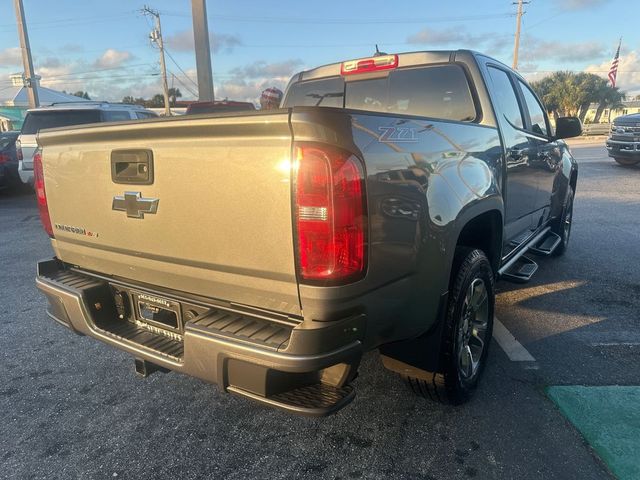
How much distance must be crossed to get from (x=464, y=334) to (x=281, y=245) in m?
1.45

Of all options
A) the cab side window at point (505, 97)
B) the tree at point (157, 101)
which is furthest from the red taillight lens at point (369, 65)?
the tree at point (157, 101)

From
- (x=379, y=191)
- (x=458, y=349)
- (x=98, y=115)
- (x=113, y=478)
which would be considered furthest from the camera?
(x=98, y=115)

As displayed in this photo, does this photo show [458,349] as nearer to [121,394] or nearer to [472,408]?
[472,408]

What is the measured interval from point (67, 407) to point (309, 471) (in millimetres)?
1576

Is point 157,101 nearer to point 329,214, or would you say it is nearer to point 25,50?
point 25,50

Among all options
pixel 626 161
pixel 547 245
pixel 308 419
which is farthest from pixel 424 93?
pixel 626 161

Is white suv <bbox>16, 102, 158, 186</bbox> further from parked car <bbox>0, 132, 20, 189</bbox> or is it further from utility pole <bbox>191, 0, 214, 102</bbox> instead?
utility pole <bbox>191, 0, 214, 102</bbox>

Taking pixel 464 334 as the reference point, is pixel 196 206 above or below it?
above

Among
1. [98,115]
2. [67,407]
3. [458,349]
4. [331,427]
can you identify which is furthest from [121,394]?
[98,115]

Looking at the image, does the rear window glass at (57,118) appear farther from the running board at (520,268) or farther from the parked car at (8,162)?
the running board at (520,268)

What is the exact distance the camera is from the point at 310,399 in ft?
6.50

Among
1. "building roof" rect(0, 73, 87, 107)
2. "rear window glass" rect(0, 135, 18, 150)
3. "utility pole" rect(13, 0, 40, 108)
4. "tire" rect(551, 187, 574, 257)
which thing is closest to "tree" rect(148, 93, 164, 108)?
"building roof" rect(0, 73, 87, 107)

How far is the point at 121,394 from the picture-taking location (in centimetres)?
306

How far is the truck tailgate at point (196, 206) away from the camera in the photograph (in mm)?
1898
